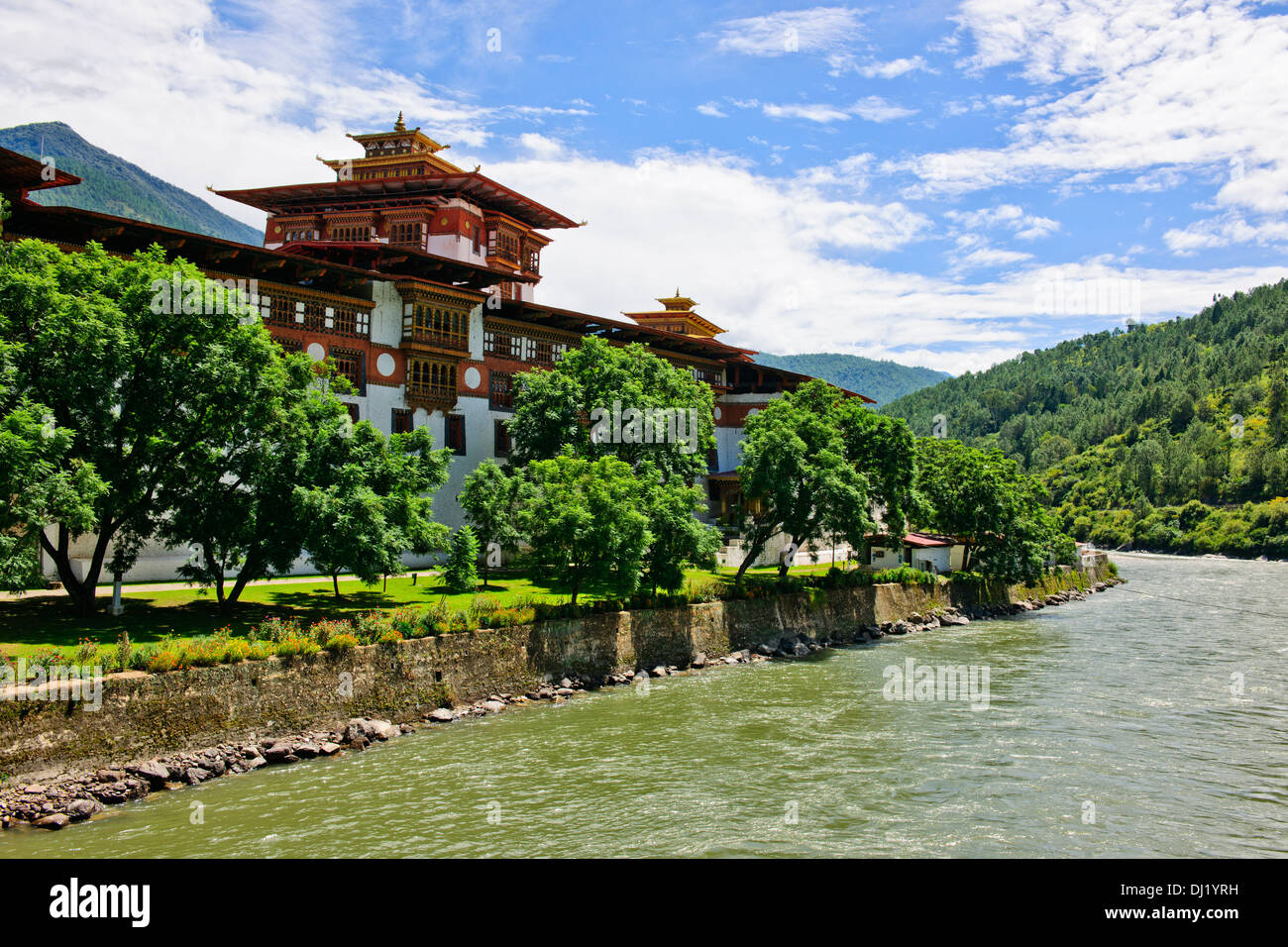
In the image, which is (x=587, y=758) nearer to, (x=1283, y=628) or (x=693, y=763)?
(x=693, y=763)

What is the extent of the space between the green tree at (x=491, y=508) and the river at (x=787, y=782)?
1064 cm

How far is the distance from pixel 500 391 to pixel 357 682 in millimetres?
30505

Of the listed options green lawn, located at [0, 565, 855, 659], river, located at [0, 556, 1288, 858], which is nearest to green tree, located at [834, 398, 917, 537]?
river, located at [0, 556, 1288, 858]

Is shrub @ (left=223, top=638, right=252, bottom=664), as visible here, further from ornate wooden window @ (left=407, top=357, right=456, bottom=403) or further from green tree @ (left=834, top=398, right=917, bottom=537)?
green tree @ (left=834, top=398, right=917, bottom=537)

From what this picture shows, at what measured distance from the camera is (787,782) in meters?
24.5

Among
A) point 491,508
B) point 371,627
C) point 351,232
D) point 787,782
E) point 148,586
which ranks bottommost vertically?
point 787,782

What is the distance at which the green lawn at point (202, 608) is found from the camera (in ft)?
88.3

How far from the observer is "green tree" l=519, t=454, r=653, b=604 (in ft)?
120

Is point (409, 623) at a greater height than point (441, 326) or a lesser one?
lesser

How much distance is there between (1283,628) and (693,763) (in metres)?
49.8

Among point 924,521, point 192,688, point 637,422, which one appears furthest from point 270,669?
point 924,521

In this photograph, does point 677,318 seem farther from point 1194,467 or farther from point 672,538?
point 1194,467

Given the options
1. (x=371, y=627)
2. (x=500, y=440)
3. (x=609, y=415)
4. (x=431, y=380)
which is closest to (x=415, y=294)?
(x=431, y=380)

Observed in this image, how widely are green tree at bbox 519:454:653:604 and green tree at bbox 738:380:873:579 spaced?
13.0m
